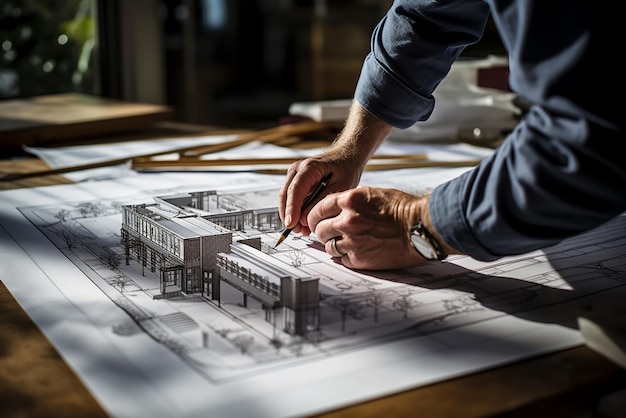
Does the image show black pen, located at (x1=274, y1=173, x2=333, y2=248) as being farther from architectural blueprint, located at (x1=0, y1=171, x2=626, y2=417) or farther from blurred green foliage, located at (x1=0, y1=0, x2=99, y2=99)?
blurred green foliage, located at (x1=0, y1=0, x2=99, y2=99)

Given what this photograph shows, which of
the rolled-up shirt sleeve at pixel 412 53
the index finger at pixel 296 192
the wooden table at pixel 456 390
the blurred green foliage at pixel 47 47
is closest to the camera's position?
the wooden table at pixel 456 390

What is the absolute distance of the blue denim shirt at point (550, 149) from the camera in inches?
25.7

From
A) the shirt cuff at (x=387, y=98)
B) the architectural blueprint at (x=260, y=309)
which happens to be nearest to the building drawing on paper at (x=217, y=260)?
the architectural blueprint at (x=260, y=309)

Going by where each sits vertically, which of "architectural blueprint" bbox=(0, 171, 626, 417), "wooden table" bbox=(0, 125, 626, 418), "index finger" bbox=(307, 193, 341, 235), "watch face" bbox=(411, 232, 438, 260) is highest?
"index finger" bbox=(307, 193, 341, 235)

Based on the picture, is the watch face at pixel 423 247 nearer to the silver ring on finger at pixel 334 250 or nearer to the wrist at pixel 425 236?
the wrist at pixel 425 236

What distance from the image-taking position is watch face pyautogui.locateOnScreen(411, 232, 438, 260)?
32.1 inches

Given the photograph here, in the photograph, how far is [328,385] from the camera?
59 centimetres

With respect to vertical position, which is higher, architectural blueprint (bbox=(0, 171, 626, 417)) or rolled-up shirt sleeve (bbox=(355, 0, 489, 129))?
rolled-up shirt sleeve (bbox=(355, 0, 489, 129))

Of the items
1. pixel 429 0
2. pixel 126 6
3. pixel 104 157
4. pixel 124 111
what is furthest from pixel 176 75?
pixel 429 0

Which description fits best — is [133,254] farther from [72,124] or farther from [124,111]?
[124,111]

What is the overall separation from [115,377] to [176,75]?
2.49 m

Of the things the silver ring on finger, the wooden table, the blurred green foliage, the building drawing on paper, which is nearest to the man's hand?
the silver ring on finger

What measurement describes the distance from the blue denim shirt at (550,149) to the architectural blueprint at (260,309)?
9cm

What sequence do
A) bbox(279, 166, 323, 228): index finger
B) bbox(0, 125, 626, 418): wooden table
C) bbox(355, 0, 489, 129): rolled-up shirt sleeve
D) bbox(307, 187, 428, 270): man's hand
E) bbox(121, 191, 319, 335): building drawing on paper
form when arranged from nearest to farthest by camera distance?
1. bbox(0, 125, 626, 418): wooden table
2. bbox(121, 191, 319, 335): building drawing on paper
3. bbox(307, 187, 428, 270): man's hand
4. bbox(279, 166, 323, 228): index finger
5. bbox(355, 0, 489, 129): rolled-up shirt sleeve
